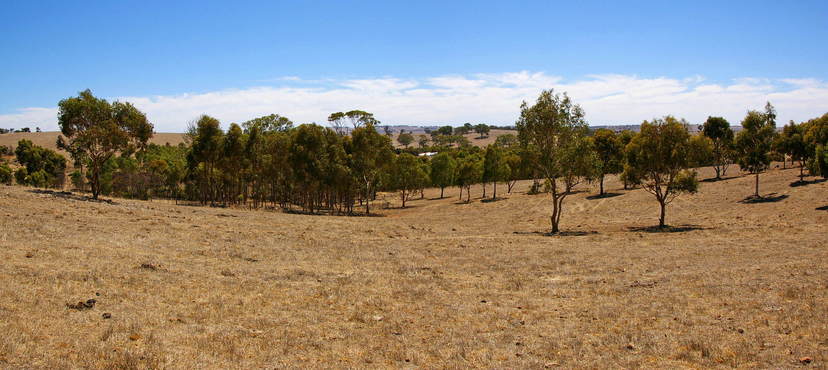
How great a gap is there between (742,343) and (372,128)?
5597 cm

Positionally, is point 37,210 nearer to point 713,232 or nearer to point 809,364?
point 809,364

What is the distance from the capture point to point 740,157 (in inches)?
2325

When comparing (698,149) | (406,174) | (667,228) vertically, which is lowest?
(667,228)

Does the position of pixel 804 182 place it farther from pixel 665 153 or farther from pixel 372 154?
pixel 372 154

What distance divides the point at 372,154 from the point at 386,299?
1934 inches

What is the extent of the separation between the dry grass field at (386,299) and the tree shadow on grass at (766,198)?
827 inches

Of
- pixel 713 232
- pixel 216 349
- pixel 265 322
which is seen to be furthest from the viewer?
pixel 713 232

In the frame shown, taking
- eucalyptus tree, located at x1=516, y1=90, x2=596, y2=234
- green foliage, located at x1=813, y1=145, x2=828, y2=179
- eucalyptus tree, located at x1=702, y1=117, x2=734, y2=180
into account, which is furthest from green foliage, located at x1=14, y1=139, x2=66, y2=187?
green foliage, located at x1=813, y1=145, x2=828, y2=179

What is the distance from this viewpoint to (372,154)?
6425 cm

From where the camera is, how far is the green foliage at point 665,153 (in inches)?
1548

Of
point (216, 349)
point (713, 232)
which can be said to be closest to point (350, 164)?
point (713, 232)

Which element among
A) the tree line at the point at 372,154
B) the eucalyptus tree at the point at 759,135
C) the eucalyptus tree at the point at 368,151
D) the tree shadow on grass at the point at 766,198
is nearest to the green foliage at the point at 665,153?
the tree line at the point at 372,154

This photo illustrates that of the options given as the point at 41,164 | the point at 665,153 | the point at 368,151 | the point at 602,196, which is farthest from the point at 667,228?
the point at 41,164

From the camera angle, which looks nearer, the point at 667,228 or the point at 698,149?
the point at 698,149
